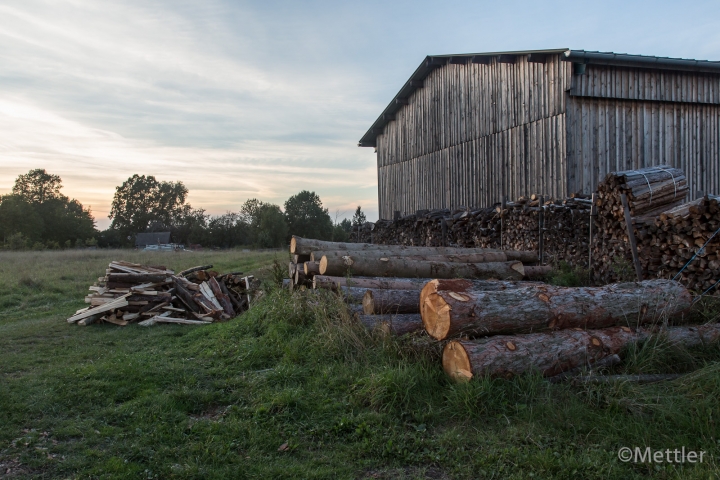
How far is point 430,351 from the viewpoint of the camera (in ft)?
16.4

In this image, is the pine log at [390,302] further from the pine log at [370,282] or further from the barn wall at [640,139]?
the barn wall at [640,139]

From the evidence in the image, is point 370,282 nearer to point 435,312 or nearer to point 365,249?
point 435,312

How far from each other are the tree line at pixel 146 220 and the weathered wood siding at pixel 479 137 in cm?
2706

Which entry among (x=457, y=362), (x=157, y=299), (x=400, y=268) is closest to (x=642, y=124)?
(x=400, y=268)

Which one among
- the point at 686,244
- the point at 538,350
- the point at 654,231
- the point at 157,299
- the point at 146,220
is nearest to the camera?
the point at 538,350

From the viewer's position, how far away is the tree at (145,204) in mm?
74938

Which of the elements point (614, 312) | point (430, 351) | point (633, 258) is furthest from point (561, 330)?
point (633, 258)

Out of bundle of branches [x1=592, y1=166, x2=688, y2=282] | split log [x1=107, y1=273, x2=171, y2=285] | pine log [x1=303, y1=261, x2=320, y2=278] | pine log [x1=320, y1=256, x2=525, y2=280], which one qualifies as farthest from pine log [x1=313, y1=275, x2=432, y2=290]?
split log [x1=107, y1=273, x2=171, y2=285]

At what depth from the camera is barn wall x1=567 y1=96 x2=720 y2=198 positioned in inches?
448

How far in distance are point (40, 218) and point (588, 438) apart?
71.1 meters

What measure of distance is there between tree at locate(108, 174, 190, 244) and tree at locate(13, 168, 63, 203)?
8.27 metres

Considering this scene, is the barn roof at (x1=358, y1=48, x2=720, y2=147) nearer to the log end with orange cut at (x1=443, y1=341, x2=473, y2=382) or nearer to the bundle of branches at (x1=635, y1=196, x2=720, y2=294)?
the bundle of branches at (x1=635, y1=196, x2=720, y2=294)

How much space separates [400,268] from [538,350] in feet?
14.5

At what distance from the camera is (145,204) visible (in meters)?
79.1
